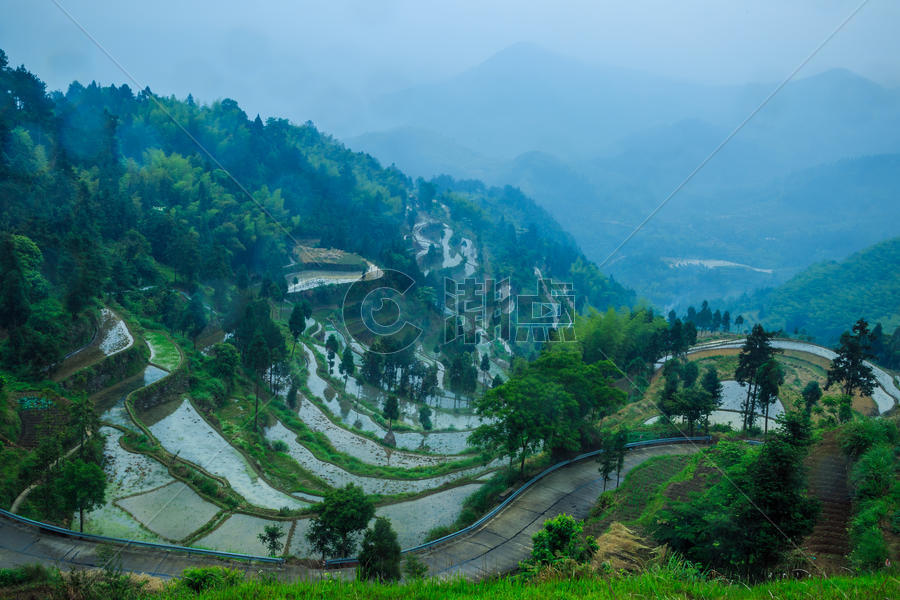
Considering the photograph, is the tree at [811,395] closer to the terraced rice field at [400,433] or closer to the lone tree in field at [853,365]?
the lone tree in field at [853,365]

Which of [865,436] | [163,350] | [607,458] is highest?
[163,350]

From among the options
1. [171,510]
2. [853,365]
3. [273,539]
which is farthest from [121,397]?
[853,365]

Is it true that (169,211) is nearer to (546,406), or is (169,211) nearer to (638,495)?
(546,406)

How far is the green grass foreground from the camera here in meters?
4.43

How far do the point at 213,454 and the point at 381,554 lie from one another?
9.94m

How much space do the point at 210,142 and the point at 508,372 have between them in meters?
43.0

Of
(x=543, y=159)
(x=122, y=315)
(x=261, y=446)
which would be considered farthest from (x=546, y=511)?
(x=543, y=159)

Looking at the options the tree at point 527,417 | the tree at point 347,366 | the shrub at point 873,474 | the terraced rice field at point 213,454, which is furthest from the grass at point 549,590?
the tree at point 347,366

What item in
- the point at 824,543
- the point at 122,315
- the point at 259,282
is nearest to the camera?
the point at 824,543

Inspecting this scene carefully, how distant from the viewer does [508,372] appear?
37625 mm

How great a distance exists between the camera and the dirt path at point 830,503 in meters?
7.70

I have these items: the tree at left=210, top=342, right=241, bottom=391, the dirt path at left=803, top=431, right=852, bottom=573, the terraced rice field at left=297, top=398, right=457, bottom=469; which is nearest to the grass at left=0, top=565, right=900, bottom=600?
the dirt path at left=803, top=431, right=852, bottom=573

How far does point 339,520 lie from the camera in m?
11.4

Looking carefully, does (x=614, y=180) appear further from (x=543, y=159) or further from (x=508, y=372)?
(x=508, y=372)
